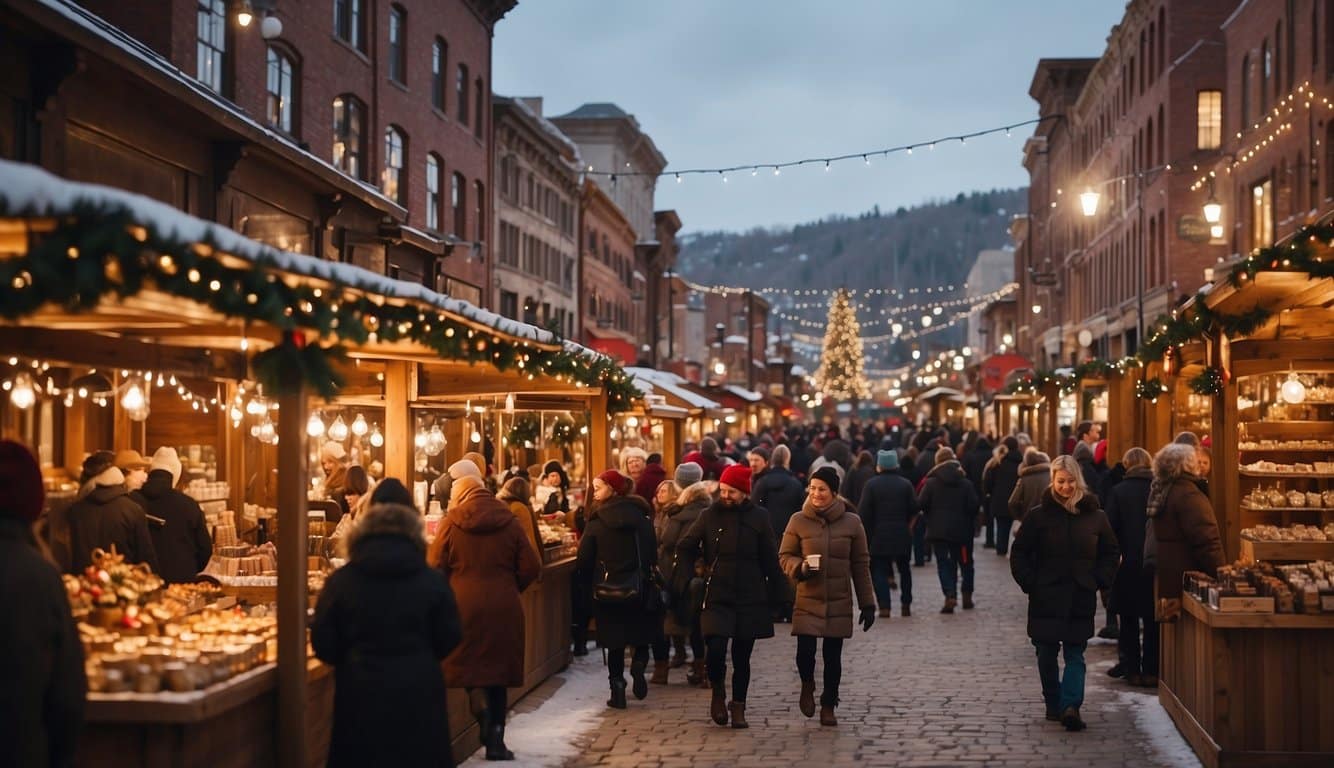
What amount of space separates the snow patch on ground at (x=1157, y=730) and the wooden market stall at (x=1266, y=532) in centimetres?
11

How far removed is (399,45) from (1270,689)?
24.0 metres

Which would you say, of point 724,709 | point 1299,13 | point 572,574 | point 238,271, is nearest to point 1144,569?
point 724,709

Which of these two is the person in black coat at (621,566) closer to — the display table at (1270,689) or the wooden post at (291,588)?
the display table at (1270,689)

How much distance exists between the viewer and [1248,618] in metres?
10.4

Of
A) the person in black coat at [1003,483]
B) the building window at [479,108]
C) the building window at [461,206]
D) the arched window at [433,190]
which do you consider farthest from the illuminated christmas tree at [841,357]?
the person in black coat at [1003,483]

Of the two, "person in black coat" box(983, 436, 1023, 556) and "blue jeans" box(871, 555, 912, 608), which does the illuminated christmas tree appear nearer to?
"person in black coat" box(983, 436, 1023, 556)

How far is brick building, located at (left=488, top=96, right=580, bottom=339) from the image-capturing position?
4562 centimetres

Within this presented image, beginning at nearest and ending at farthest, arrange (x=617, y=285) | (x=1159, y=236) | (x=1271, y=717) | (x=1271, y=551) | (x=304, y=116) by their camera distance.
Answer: (x=1271, y=717) → (x=1271, y=551) → (x=304, y=116) → (x=1159, y=236) → (x=617, y=285)

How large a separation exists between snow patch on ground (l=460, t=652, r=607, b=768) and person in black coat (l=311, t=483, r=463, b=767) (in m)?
3.37

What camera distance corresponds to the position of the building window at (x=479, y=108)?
126 feet

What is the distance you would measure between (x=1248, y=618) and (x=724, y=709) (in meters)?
3.96

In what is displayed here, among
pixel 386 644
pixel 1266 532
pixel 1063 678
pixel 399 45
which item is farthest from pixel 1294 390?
pixel 399 45

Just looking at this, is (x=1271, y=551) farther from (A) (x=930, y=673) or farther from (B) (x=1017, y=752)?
(B) (x=1017, y=752)

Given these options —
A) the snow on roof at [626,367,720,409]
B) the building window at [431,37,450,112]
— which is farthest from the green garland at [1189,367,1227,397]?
the building window at [431,37,450,112]
